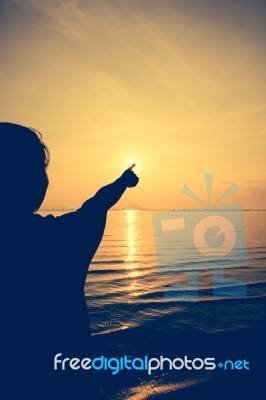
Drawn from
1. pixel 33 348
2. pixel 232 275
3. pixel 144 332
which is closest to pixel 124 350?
pixel 144 332

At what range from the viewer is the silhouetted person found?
1.69 metres

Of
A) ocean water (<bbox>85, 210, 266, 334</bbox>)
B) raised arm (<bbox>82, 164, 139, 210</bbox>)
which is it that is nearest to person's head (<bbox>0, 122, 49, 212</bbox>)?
raised arm (<bbox>82, 164, 139, 210</bbox>)

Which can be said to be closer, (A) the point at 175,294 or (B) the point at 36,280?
(B) the point at 36,280

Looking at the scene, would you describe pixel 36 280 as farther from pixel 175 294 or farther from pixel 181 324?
pixel 175 294

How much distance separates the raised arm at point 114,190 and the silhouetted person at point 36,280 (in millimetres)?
193

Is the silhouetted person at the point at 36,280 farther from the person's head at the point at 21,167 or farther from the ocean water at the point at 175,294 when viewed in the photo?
the ocean water at the point at 175,294

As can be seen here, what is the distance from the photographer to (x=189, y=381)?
22.4ft

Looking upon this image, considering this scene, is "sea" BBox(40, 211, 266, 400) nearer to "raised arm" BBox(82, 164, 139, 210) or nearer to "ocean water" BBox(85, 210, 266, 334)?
"ocean water" BBox(85, 210, 266, 334)

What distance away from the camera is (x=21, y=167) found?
1.82 metres

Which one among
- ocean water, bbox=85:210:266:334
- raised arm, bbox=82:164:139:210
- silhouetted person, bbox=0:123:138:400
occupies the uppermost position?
raised arm, bbox=82:164:139:210

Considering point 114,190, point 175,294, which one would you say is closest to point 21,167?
point 114,190

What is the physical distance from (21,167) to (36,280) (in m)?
0.74

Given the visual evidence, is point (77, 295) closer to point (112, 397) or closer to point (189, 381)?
point (112, 397)

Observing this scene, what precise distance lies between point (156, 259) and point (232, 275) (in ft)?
29.0
